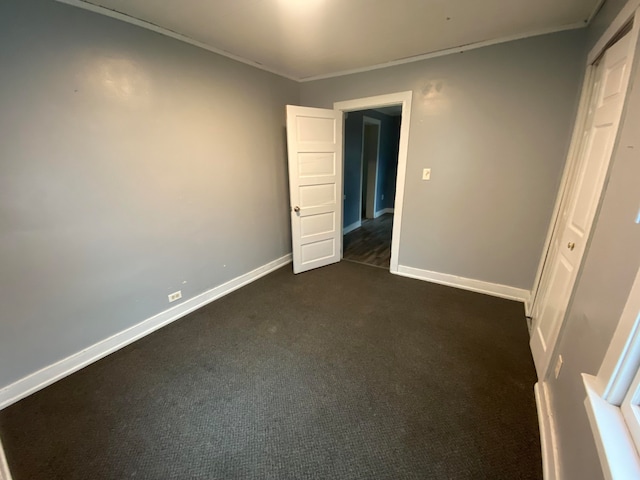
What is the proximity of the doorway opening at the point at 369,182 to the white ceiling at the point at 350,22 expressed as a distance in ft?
5.73

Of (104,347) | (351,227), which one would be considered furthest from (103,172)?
(351,227)

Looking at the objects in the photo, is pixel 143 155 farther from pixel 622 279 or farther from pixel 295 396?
pixel 622 279

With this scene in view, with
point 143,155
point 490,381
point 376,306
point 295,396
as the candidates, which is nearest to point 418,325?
point 376,306

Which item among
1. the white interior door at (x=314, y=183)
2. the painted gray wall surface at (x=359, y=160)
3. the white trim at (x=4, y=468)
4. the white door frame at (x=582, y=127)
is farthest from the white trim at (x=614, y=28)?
the white trim at (x=4, y=468)

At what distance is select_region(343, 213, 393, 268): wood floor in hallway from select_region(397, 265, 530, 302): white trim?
39cm

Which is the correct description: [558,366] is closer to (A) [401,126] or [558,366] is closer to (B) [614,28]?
(B) [614,28]

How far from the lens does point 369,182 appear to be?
234 inches

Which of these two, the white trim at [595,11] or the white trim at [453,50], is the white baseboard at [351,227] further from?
the white trim at [595,11]

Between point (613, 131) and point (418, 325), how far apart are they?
66.9 inches

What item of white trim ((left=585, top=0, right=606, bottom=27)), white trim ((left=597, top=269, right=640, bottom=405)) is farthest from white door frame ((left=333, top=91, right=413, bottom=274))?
white trim ((left=597, top=269, right=640, bottom=405))

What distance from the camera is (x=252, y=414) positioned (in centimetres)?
149

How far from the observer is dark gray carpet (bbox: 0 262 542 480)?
1251 millimetres

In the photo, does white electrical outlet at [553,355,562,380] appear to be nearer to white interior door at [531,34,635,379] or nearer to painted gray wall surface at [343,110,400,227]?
white interior door at [531,34,635,379]

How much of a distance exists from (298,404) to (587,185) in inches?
82.5
